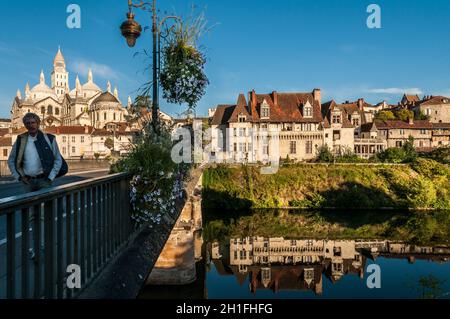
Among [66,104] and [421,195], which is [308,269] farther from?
[66,104]

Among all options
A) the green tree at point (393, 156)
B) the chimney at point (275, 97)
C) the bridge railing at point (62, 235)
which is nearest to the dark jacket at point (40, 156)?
the bridge railing at point (62, 235)

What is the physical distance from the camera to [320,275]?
2009cm

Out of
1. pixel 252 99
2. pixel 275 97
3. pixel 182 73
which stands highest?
pixel 275 97

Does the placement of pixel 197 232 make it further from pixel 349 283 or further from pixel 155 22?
pixel 155 22

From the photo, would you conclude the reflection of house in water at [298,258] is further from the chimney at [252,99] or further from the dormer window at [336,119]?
the dormer window at [336,119]

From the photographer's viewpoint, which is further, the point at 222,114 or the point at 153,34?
the point at 222,114

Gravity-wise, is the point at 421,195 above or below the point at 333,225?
above

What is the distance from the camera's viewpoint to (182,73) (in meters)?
6.54

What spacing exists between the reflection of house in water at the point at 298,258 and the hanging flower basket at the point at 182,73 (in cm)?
1348

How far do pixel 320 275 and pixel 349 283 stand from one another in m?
1.94

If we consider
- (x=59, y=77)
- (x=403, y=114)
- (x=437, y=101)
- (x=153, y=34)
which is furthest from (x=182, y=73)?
(x=59, y=77)

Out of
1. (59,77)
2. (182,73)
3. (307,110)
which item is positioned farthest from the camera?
(59,77)

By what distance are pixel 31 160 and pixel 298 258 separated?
20988 mm
